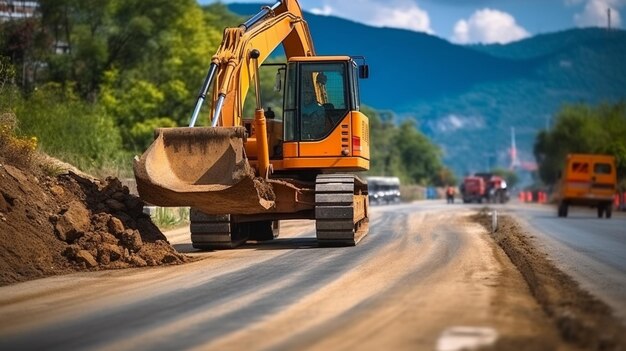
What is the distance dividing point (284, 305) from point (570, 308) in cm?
320

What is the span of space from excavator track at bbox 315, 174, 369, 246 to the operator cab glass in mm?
1173

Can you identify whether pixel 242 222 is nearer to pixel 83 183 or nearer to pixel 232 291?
pixel 83 183

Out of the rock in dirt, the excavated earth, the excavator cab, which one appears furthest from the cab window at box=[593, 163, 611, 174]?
the rock in dirt

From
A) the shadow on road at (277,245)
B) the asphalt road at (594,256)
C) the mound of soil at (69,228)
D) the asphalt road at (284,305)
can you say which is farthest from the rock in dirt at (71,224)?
the asphalt road at (594,256)

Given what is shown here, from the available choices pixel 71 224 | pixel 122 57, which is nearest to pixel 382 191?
pixel 122 57

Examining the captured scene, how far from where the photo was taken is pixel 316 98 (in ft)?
74.8

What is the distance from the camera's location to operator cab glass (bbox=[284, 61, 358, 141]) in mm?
22656

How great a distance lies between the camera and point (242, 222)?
23.2 metres

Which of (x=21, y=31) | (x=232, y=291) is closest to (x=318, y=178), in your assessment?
(x=232, y=291)

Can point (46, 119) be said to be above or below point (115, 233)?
above

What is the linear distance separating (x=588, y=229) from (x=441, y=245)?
38.8 ft

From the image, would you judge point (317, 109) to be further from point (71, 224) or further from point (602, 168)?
point (602, 168)

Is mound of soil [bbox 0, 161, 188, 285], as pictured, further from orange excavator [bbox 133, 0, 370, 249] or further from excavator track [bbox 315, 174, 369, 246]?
excavator track [bbox 315, 174, 369, 246]

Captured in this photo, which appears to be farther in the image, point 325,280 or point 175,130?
point 175,130
